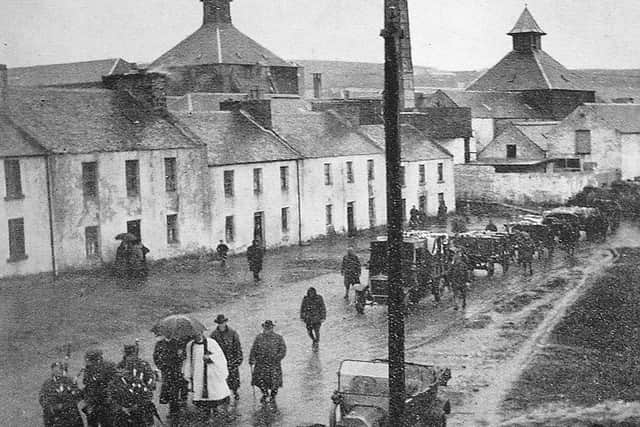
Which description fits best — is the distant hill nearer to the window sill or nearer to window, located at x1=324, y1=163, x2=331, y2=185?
window, located at x1=324, y1=163, x2=331, y2=185

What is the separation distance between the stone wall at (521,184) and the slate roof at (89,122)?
2663 centimetres

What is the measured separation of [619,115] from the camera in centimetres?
5953

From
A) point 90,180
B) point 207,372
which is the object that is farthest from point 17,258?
point 207,372

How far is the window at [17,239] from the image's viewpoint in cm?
2527

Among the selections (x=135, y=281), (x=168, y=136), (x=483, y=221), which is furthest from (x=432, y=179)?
(x=135, y=281)

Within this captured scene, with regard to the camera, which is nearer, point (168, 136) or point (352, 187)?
point (168, 136)

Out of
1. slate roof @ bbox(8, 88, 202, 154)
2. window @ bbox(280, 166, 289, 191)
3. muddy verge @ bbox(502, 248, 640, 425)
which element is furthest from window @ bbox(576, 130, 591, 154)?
muddy verge @ bbox(502, 248, 640, 425)

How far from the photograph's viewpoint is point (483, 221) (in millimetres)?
45844

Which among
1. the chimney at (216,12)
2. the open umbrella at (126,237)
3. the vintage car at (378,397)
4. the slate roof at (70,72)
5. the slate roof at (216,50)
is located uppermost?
the chimney at (216,12)

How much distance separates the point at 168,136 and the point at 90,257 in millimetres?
6486

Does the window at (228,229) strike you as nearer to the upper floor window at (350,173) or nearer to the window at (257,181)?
the window at (257,181)

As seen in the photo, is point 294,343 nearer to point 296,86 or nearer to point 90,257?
point 90,257

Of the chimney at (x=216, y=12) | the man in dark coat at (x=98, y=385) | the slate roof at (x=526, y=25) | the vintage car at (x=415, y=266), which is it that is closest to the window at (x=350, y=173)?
the vintage car at (x=415, y=266)

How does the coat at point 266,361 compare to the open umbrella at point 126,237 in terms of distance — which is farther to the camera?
the open umbrella at point 126,237
